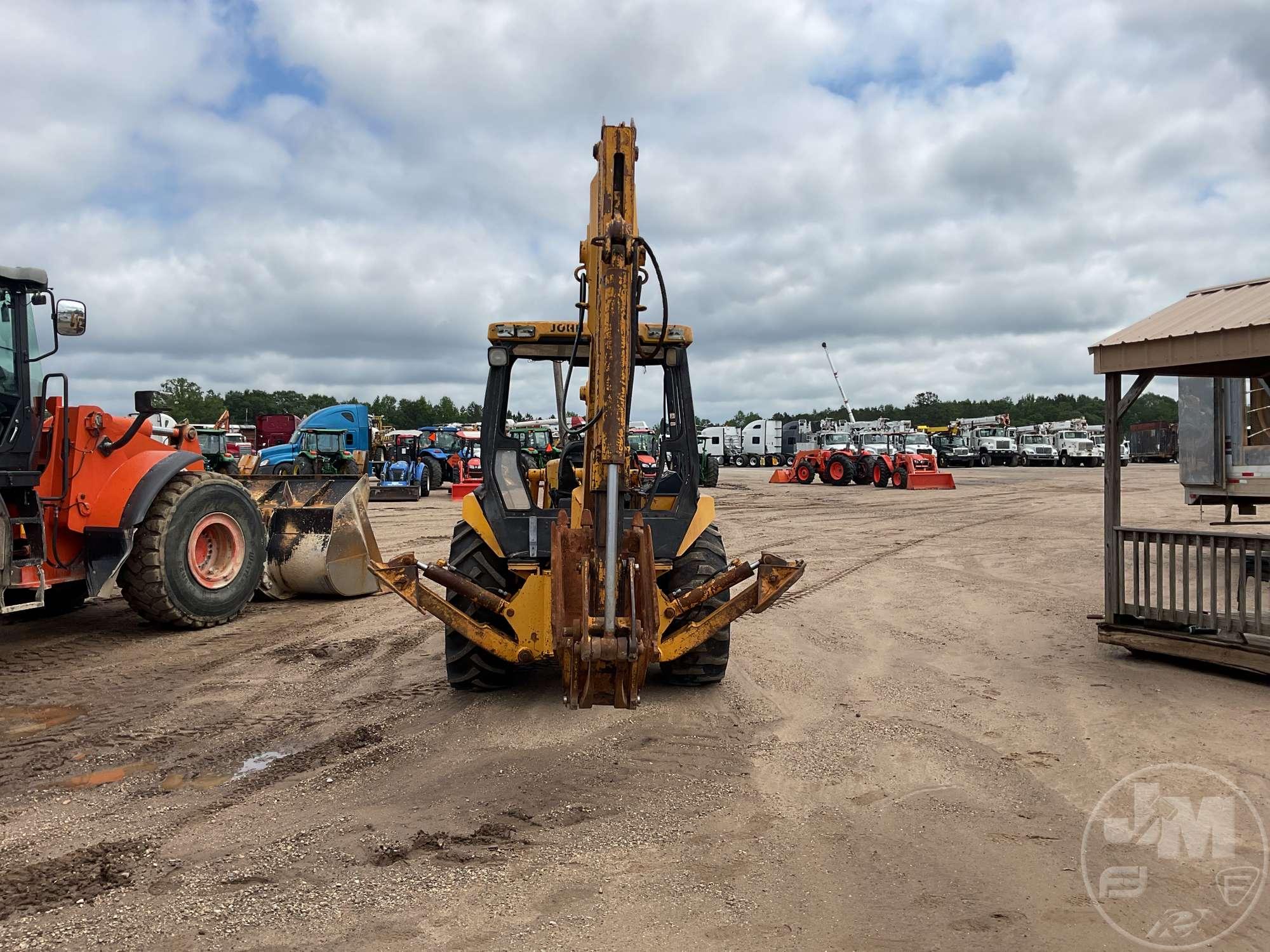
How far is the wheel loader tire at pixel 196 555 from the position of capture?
7.12 m

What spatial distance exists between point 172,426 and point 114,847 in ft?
17.5

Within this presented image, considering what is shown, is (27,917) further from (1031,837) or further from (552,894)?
(1031,837)

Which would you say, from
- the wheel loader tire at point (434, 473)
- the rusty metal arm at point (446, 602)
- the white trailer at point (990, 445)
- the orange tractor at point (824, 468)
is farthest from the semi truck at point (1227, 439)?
the white trailer at point (990, 445)

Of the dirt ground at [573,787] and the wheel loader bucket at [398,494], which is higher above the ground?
the wheel loader bucket at [398,494]

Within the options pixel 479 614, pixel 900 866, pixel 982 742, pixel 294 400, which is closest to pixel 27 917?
pixel 479 614

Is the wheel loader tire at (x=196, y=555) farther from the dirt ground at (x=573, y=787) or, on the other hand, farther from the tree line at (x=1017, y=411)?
the tree line at (x=1017, y=411)

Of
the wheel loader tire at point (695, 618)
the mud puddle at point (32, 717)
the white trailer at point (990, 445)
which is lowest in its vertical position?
the mud puddle at point (32, 717)

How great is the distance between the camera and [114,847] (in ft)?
11.8

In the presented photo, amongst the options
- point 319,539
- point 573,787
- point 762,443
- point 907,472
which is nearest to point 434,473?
point 907,472

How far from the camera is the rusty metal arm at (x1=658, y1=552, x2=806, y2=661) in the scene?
466 cm

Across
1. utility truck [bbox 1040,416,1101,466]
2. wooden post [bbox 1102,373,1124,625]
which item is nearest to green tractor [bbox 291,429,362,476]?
wooden post [bbox 1102,373,1124,625]

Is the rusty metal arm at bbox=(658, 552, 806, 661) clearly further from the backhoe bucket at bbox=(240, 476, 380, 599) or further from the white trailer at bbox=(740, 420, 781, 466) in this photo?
the white trailer at bbox=(740, 420, 781, 466)

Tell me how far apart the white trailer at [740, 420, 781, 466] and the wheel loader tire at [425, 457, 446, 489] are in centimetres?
→ 2977

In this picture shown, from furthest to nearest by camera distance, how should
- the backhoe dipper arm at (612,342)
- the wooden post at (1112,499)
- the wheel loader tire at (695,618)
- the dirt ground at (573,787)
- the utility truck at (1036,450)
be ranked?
the utility truck at (1036,450) → the wooden post at (1112,499) → the wheel loader tire at (695,618) → the backhoe dipper arm at (612,342) → the dirt ground at (573,787)
